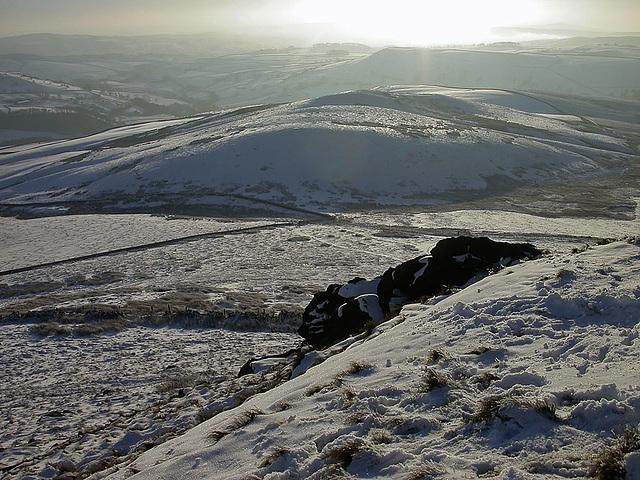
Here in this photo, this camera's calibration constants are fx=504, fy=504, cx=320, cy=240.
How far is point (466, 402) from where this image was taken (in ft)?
21.9

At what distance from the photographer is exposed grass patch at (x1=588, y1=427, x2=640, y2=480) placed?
182 inches

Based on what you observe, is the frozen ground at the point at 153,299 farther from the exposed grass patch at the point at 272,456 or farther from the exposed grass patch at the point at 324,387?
the exposed grass patch at the point at 272,456

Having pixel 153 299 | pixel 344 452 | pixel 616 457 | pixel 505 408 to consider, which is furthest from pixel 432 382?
pixel 153 299

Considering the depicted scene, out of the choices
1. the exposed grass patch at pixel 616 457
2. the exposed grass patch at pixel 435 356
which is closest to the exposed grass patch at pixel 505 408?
the exposed grass patch at pixel 616 457

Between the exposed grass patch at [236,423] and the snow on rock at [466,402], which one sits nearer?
the snow on rock at [466,402]

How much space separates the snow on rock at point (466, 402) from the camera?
5562 mm

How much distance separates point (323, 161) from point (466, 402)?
51914 millimetres

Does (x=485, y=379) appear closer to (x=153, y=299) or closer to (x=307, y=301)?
(x=307, y=301)

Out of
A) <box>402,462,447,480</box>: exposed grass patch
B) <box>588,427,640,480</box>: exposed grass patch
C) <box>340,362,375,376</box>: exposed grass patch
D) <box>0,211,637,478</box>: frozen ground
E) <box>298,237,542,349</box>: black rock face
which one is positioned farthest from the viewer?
<box>298,237,542,349</box>: black rock face

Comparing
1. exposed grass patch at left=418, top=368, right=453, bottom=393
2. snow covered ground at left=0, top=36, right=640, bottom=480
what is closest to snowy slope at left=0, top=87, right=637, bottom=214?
snow covered ground at left=0, top=36, right=640, bottom=480

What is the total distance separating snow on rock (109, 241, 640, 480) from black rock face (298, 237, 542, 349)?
11.9 ft

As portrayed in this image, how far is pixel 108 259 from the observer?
33.8 meters

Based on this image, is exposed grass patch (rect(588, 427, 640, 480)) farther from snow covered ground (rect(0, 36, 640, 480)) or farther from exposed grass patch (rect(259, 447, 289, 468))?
exposed grass patch (rect(259, 447, 289, 468))

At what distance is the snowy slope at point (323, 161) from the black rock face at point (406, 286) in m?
33.1
